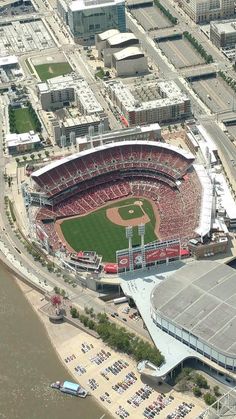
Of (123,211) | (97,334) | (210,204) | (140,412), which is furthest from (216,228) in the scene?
(140,412)

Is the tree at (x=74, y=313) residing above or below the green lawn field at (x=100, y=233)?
below

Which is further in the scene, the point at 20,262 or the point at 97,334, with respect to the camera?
the point at 20,262

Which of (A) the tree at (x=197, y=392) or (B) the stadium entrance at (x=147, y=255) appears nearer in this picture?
(A) the tree at (x=197, y=392)

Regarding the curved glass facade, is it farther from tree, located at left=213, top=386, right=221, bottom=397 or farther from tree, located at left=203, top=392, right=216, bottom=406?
tree, located at left=203, top=392, right=216, bottom=406

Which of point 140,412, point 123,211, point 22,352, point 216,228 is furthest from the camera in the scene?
point 123,211

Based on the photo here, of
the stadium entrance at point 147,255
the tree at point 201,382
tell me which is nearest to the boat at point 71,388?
the tree at point 201,382

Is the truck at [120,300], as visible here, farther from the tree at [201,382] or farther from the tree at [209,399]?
the tree at [209,399]

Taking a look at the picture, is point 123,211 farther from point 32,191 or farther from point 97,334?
point 97,334

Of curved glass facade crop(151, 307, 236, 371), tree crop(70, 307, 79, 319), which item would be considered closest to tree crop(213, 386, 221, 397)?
curved glass facade crop(151, 307, 236, 371)
